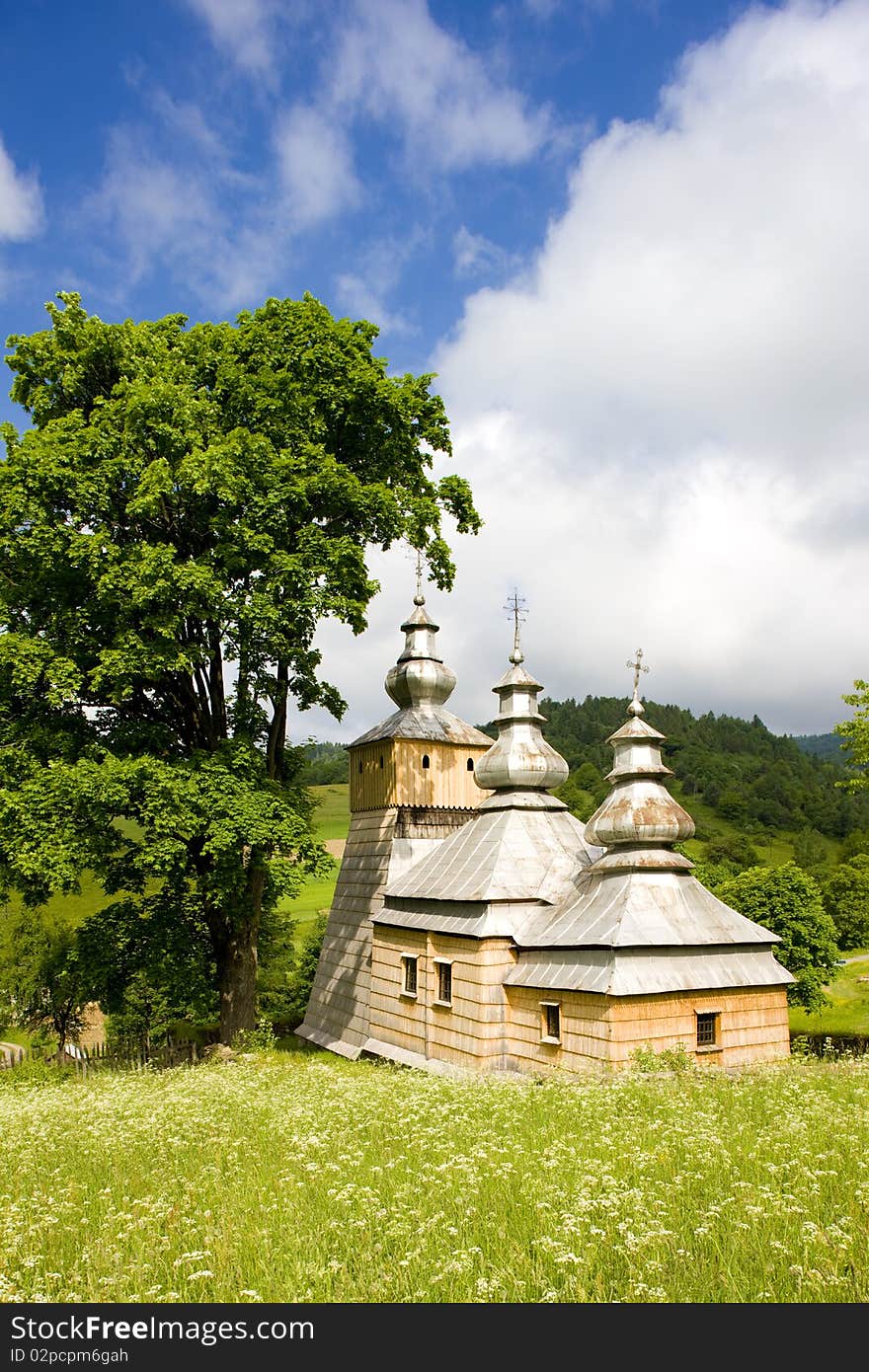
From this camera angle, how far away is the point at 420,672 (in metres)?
31.1

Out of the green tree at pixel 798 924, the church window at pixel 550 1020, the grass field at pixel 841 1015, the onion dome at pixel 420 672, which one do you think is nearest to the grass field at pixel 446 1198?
the church window at pixel 550 1020

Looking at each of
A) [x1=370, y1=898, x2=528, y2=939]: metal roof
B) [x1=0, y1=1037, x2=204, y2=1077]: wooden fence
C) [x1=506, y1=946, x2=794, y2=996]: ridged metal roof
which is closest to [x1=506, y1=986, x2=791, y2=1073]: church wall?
[x1=506, y1=946, x2=794, y2=996]: ridged metal roof

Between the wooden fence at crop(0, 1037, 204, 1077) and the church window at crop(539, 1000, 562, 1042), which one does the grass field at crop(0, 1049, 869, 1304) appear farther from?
the wooden fence at crop(0, 1037, 204, 1077)

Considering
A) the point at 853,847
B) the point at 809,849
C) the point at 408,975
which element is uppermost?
the point at 853,847

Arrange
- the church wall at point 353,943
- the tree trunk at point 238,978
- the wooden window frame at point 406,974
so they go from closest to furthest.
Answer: the tree trunk at point 238,978, the wooden window frame at point 406,974, the church wall at point 353,943

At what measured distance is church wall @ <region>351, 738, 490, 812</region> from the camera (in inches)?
1137

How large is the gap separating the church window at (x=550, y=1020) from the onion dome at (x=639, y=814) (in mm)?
3146

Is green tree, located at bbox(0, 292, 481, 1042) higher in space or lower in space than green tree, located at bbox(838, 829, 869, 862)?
higher

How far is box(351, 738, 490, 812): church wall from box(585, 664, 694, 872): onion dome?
8865mm

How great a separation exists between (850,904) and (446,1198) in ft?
204

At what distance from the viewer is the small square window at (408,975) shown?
2384 centimetres

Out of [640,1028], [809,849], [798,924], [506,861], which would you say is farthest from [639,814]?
[809,849]

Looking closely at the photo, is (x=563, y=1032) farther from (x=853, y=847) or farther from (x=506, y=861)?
(x=853, y=847)

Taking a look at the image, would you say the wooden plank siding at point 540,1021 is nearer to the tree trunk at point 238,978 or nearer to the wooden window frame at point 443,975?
the wooden window frame at point 443,975
